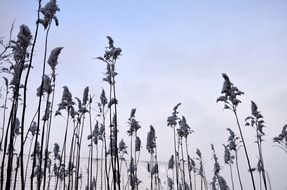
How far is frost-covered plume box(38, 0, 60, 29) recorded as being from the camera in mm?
8203

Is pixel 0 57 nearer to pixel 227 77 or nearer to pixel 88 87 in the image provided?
pixel 88 87

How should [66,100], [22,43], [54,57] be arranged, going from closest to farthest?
[22,43]
[54,57]
[66,100]

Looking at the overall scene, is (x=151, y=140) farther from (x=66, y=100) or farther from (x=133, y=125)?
(x=66, y=100)

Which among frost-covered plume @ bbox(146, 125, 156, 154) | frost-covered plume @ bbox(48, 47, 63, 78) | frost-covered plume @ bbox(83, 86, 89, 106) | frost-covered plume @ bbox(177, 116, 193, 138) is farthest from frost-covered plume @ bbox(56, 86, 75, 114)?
frost-covered plume @ bbox(177, 116, 193, 138)

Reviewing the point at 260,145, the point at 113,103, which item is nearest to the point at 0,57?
the point at 113,103

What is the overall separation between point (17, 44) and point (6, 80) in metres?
2.46

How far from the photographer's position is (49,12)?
8391 millimetres

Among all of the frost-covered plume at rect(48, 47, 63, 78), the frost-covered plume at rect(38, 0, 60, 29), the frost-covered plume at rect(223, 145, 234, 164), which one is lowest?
the frost-covered plume at rect(223, 145, 234, 164)

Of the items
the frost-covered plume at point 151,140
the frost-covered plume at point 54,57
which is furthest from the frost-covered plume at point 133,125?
the frost-covered plume at point 54,57

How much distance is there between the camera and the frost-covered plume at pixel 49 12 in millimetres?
8203

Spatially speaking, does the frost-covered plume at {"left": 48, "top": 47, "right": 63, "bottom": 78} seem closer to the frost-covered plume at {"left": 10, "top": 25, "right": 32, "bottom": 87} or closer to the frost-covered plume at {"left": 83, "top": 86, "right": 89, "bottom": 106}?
the frost-covered plume at {"left": 10, "top": 25, "right": 32, "bottom": 87}

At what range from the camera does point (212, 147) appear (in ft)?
78.3

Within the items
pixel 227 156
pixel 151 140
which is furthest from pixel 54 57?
pixel 227 156

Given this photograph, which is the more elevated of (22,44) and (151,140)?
(22,44)
